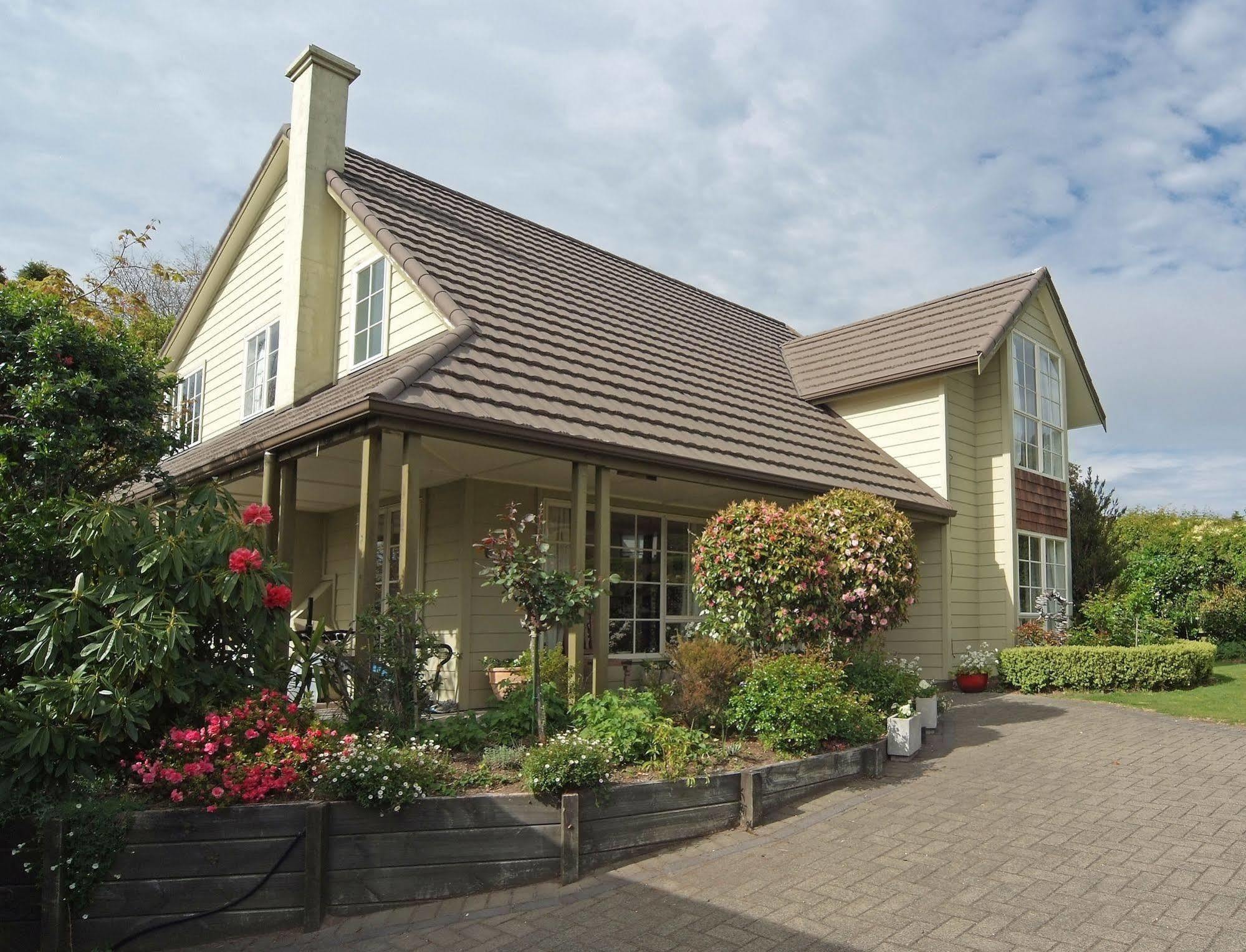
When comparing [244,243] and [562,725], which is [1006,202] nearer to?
[562,725]

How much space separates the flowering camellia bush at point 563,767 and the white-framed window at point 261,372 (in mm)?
8634

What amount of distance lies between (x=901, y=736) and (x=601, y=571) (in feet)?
11.5

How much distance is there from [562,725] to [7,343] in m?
5.72

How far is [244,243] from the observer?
15141mm

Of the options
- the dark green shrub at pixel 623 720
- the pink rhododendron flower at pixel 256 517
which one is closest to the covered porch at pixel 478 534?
the dark green shrub at pixel 623 720

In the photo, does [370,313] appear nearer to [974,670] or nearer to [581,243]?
[581,243]

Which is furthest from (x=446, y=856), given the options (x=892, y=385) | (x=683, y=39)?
(x=892, y=385)

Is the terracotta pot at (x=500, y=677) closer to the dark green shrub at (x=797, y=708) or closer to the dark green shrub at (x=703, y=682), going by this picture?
the dark green shrub at (x=703, y=682)

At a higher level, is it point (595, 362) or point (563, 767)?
point (595, 362)

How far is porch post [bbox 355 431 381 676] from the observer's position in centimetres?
775

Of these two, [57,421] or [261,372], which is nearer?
[57,421]

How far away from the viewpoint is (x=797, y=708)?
8.16 metres

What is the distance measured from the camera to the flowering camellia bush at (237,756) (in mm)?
5512

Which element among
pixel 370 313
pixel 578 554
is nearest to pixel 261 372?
pixel 370 313
